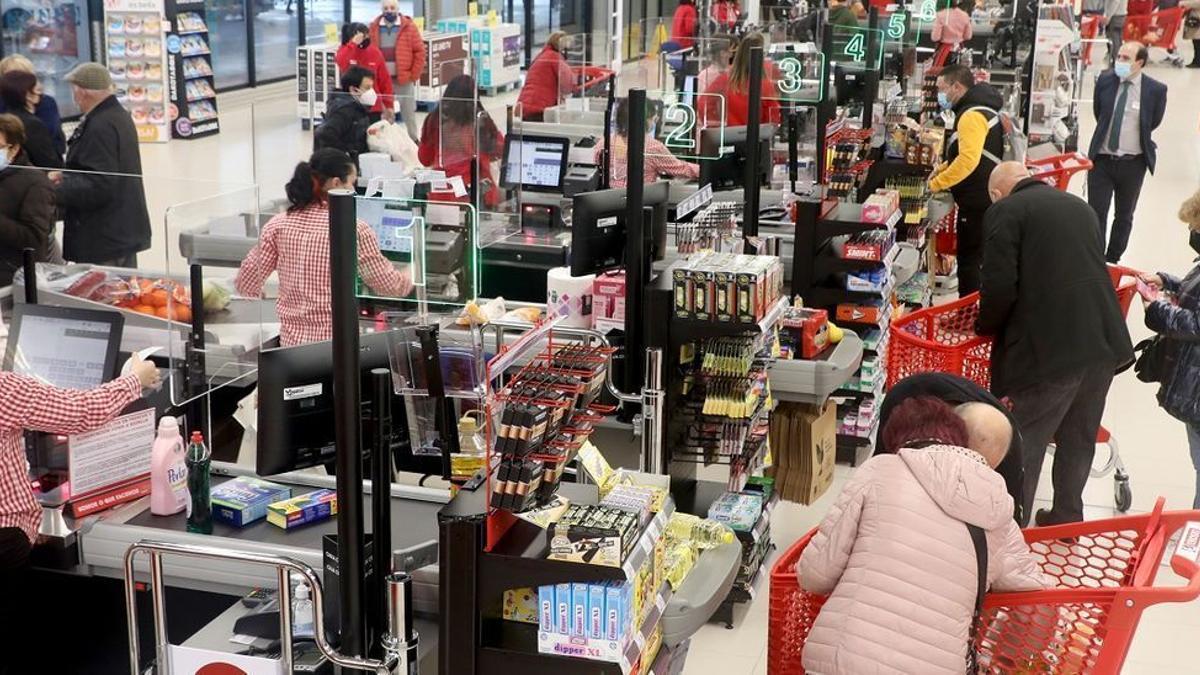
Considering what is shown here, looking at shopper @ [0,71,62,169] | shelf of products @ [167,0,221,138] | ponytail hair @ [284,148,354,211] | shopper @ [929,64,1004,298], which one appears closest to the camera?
ponytail hair @ [284,148,354,211]

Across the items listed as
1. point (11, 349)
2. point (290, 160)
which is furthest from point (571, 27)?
point (11, 349)

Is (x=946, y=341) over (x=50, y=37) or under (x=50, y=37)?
under

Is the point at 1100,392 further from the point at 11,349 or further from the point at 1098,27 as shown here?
the point at 1098,27

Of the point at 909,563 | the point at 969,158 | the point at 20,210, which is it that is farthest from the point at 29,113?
the point at 909,563

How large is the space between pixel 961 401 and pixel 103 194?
15.7 ft

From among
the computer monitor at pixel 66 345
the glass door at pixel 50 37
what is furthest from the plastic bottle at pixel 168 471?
the glass door at pixel 50 37

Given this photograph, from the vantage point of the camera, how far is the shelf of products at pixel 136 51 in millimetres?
15164

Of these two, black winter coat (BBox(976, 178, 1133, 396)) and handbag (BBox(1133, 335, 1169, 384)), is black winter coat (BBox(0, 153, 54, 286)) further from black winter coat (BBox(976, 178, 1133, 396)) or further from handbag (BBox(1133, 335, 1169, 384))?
handbag (BBox(1133, 335, 1169, 384))

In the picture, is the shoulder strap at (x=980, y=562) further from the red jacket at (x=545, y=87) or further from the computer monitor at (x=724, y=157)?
the red jacket at (x=545, y=87)

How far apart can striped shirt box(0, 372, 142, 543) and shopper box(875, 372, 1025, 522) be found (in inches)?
84.3

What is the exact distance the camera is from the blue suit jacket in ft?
34.9

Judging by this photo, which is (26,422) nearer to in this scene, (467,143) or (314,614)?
(314,614)

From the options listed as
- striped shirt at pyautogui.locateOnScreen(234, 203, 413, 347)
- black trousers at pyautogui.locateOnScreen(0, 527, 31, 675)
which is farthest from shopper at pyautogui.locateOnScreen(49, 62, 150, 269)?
black trousers at pyautogui.locateOnScreen(0, 527, 31, 675)

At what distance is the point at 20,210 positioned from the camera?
655 cm
